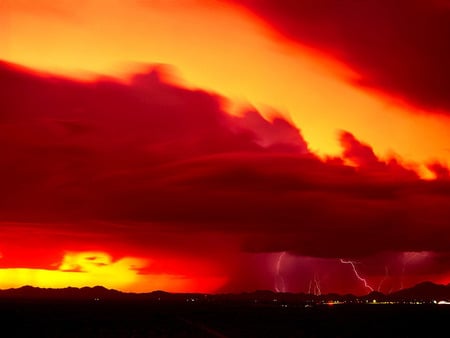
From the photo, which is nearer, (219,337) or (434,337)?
(219,337)

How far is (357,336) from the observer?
87.4 meters

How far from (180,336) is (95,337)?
26.5 feet

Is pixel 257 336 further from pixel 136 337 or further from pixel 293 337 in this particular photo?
pixel 136 337

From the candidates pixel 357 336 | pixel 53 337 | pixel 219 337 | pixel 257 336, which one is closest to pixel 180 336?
pixel 219 337

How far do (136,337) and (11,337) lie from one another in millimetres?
15670

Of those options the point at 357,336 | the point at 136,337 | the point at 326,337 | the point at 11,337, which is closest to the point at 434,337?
the point at 357,336

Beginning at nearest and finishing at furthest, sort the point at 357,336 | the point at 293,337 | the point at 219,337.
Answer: the point at 219,337 < the point at 293,337 < the point at 357,336

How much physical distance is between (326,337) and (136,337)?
21655 millimetres

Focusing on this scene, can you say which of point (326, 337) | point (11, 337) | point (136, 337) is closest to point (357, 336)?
point (326, 337)

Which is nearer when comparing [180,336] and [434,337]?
[180,336]

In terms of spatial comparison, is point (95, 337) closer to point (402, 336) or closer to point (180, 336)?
point (180, 336)

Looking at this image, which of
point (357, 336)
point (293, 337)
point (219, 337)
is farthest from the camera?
point (357, 336)

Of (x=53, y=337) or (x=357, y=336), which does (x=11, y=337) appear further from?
(x=357, y=336)

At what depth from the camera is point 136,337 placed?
71.6 m
